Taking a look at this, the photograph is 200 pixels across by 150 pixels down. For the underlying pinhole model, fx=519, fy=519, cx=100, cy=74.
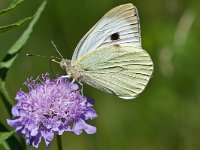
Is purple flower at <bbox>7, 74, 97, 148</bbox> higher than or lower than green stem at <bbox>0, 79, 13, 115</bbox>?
lower

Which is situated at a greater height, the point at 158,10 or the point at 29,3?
the point at 29,3

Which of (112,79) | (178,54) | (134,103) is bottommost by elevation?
(134,103)

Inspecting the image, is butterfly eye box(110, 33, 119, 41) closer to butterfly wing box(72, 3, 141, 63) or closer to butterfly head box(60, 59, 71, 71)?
butterfly wing box(72, 3, 141, 63)

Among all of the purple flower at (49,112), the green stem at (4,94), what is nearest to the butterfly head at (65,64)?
the purple flower at (49,112)

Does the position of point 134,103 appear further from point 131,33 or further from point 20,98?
point 20,98

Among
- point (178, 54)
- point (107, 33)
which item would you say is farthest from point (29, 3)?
point (107, 33)

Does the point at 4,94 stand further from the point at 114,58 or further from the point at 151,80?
the point at 151,80

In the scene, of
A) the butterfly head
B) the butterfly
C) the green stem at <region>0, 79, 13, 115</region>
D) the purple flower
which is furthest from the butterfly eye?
the green stem at <region>0, 79, 13, 115</region>
